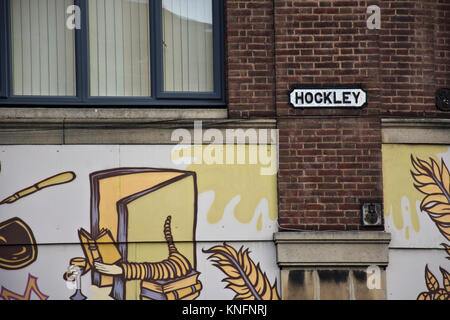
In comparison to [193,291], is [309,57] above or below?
above

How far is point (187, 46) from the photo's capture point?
966 centimetres

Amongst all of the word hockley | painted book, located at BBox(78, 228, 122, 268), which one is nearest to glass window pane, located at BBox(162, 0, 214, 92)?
the word hockley

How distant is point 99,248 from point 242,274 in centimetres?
169

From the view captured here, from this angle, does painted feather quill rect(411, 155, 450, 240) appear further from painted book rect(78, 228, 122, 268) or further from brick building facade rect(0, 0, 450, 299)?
painted book rect(78, 228, 122, 268)

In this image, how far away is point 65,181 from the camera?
9078mm

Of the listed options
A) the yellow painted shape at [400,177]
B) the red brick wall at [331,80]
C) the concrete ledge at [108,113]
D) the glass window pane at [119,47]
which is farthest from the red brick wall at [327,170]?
the glass window pane at [119,47]

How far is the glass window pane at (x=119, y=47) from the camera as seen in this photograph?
9.55m

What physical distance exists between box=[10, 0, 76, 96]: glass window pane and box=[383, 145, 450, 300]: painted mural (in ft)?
13.2

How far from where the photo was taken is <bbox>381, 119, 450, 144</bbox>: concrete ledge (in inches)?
366

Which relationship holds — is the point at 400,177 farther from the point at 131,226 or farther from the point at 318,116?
the point at 131,226

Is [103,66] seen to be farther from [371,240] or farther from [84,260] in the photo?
[371,240]

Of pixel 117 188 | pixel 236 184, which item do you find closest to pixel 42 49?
pixel 117 188
